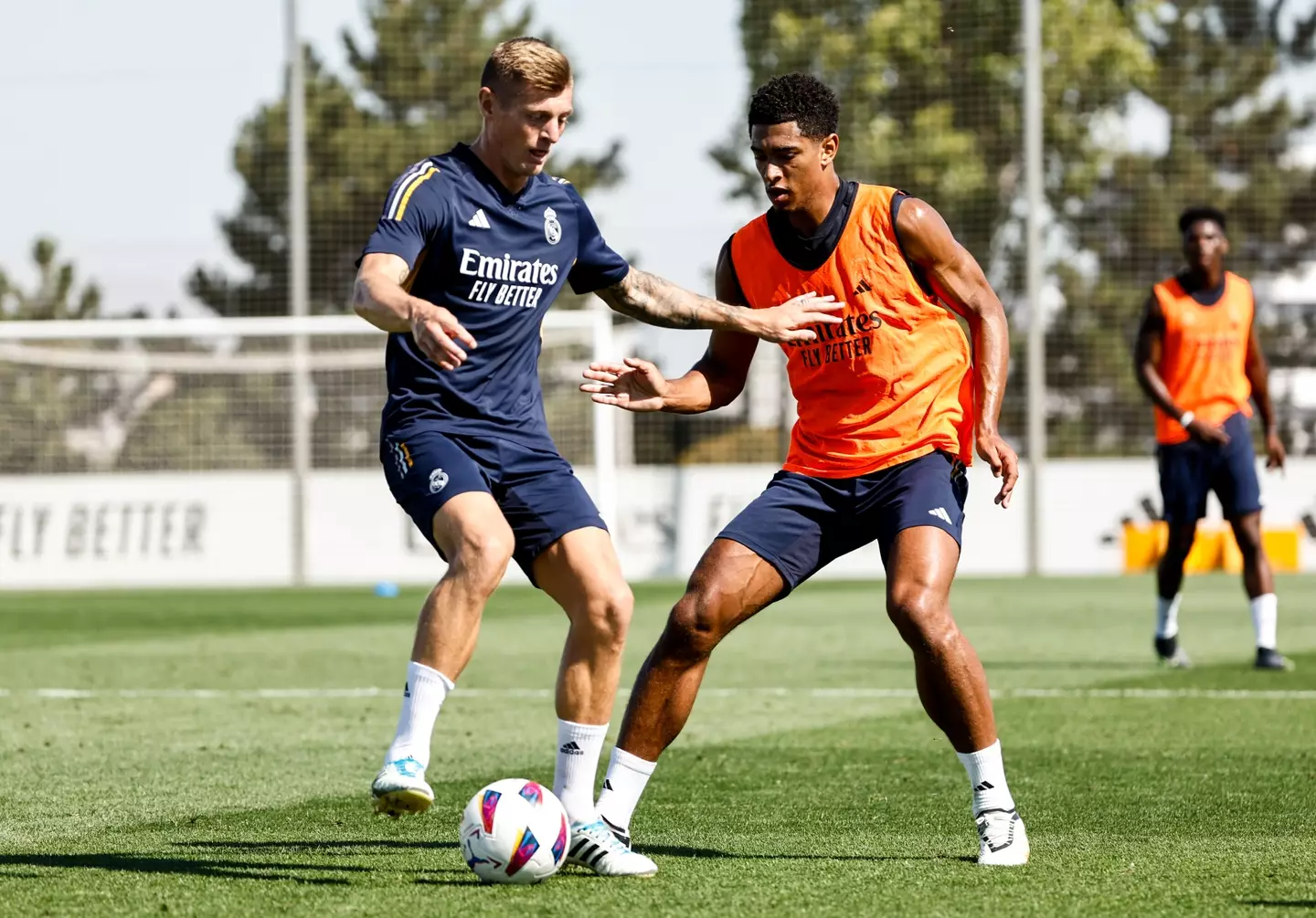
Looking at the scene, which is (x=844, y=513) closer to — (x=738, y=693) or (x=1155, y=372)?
(x=738, y=693)

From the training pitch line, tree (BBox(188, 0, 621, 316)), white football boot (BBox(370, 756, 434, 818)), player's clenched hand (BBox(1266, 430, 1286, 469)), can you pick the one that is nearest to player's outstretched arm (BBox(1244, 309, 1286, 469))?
player's clenched hand (BBox(1266, 430, 1286, 469))

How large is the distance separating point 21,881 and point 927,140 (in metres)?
25.9

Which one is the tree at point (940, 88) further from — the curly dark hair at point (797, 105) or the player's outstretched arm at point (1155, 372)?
the curly dark hair at point (797, 105)

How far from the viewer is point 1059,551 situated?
25125mm

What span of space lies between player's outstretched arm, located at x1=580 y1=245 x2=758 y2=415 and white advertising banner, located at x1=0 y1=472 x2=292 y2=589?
64.0ft

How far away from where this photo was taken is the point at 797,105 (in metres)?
6.11

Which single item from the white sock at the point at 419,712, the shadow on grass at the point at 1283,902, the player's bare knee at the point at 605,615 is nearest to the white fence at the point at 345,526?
the player's bare knee at the point at 605,615

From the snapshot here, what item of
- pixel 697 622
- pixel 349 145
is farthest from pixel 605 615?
pixel 349 145

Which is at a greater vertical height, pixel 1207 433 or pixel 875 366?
pixel 875 366

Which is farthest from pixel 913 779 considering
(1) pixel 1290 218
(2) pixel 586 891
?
(1) pixel 1290 218

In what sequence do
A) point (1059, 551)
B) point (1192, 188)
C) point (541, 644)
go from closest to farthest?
point (541, 644) → point (1059, 551) → point (1192, 188)

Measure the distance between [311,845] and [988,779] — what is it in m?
2.05

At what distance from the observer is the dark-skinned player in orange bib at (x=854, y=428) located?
19.2 feet

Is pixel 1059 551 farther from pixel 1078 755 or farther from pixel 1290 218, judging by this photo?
pixel 1078 755
